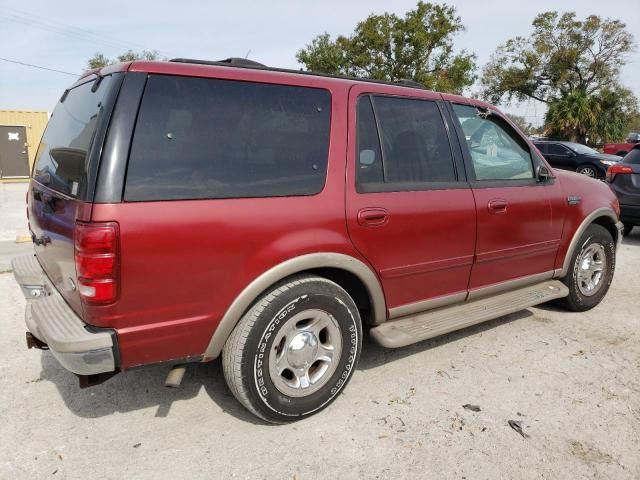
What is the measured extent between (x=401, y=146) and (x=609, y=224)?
2677 millimetres

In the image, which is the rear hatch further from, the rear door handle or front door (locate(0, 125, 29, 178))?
front door (locate(0, 125, 29, 178))

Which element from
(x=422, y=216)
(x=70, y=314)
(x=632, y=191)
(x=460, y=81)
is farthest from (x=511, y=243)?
(x=460, y=81)

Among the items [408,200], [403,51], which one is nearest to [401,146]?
[408,200]

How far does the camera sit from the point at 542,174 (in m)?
3.93

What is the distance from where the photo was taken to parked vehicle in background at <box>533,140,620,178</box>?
16047 millimetres

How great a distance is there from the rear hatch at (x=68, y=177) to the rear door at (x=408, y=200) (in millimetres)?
1320

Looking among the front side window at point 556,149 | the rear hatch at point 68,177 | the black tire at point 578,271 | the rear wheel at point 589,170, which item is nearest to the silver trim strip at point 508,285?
the black tire at point 578,271

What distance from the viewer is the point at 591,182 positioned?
14.7 ft

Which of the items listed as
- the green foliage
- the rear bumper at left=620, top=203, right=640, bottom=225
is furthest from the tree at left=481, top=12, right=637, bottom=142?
the rear bumper at left=620, top=203, right=640, bottom=225

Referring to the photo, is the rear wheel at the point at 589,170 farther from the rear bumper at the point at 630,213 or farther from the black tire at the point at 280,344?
the black tire at the point at 280,344

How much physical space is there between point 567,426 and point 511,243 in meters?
1.36

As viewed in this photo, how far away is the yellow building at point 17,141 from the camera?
18.2 m

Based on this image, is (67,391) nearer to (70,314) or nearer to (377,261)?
(70,314)

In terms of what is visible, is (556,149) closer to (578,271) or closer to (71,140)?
(578,271)
